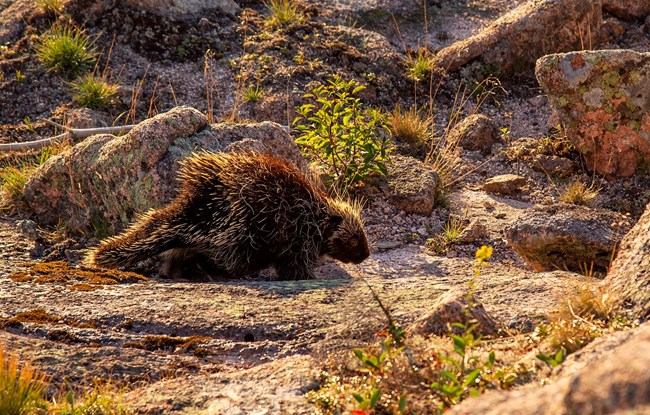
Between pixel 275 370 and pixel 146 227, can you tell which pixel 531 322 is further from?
pixel 146 227

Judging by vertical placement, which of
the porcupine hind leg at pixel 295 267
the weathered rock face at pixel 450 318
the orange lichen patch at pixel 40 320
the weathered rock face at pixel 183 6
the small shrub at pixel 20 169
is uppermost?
the weathered rock face at pixel 183 6

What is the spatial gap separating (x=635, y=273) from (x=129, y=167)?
4.66 meters

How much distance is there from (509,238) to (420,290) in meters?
1.56

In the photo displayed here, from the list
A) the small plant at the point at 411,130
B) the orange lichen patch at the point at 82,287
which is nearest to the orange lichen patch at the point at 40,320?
the orange lichen patch at the point at 82,287

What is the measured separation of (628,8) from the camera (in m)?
11.9

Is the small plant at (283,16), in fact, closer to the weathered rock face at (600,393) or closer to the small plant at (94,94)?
the small plant at (94,94)

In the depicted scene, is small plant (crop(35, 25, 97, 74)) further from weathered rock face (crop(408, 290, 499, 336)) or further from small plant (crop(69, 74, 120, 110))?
weathered rock face (crop(408, 290, 499, 336))

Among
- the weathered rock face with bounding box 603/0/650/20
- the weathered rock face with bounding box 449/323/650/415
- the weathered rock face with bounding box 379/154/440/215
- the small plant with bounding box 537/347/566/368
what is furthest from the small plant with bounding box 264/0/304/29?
the weathered rock face with bounding box 449/323/650/415

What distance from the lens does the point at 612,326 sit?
3.91 m

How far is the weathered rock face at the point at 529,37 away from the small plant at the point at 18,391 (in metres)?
8.39

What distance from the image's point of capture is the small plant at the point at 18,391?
3.70 metres

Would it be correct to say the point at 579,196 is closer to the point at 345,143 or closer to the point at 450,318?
the point at 345,143

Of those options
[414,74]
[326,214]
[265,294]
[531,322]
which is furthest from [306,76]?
[531,322]

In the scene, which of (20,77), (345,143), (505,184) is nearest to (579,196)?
(505,184)
